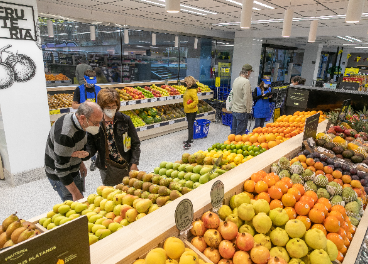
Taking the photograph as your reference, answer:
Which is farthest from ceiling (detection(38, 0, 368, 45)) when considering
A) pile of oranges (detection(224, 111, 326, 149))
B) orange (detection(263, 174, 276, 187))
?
orange (detection(263, 174, 276, 187))

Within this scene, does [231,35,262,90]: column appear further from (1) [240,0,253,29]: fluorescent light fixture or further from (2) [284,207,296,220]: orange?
(2) [284,207,296,220]: orange

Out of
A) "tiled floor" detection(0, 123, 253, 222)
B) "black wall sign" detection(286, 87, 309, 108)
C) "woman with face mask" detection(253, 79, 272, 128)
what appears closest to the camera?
"tiled floor" detection(0, 123, 253, 222)

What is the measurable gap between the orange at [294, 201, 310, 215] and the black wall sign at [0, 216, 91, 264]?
1.38 m

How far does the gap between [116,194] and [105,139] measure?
0.93m

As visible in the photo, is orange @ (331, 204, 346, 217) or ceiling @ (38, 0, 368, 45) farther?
ceiling @ (38, 0, 368, 45)

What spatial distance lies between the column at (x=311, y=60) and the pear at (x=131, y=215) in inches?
659

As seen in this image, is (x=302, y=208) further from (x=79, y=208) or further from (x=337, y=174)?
(x=79, y=208)

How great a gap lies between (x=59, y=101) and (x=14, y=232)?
4571 mm

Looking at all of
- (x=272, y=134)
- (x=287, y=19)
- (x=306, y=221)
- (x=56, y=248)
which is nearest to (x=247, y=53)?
(x=287, y=19)

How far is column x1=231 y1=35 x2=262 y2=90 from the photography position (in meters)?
11.3

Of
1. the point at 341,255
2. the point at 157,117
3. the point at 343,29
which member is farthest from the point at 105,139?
the point at 343,29

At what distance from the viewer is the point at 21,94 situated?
402 cm

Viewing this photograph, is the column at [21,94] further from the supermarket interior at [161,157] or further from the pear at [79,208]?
the pear at [79,208]

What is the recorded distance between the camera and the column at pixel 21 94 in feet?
12.3
